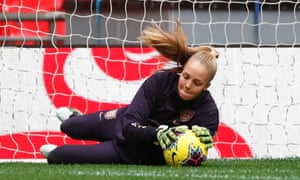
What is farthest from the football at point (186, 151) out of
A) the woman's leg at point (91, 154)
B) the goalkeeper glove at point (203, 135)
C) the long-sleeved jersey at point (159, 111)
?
the woman's leg at point (91, 154)

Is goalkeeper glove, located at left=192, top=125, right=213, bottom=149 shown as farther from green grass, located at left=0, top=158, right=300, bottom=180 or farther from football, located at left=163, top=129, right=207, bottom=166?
green grass, located at left=0, top=158, right=300, bottom=180

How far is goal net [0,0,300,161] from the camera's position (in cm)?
630

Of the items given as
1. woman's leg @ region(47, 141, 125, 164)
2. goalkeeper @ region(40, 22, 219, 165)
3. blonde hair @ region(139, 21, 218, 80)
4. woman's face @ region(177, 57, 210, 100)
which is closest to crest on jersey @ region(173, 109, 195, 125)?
goalkeeper @ region(40, 22, 219, 165)

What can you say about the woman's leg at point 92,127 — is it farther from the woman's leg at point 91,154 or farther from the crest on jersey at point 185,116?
the crest on jersey at point 185,116

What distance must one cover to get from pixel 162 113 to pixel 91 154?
0.49m

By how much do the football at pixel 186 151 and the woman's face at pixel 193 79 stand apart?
22cm

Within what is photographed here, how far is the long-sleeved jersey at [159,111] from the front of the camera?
4691 millimetres

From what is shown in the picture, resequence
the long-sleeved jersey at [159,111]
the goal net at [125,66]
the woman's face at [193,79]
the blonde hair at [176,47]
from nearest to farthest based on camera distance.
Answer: the woman's face at [193,79] → the long-sleeved jersey at [159,111] → the blonde hair at [176,47] → the goal net at [125,66]

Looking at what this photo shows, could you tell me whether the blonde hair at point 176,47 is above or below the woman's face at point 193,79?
above

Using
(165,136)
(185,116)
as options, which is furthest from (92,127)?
(165,136)

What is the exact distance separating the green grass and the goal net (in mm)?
1314

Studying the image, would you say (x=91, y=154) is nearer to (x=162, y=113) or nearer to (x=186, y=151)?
(x=162, y=113)

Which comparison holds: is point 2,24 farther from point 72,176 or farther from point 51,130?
point 72,176

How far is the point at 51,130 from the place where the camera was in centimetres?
629
